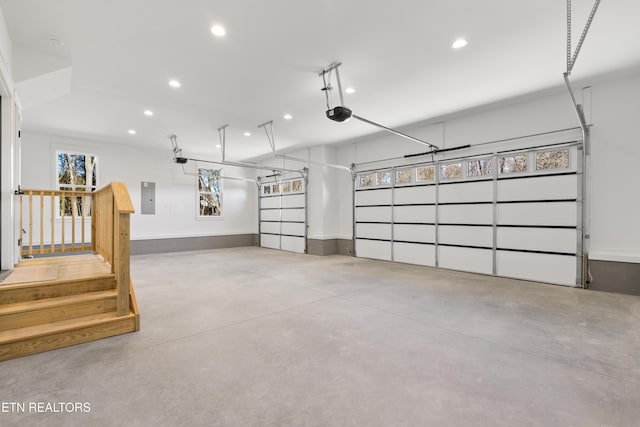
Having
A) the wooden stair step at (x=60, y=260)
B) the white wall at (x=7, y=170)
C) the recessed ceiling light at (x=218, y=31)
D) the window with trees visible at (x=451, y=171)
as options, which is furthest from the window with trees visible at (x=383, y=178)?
the white wall at (x=7, y=170)

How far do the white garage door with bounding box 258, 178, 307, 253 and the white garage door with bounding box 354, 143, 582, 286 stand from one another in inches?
97.4

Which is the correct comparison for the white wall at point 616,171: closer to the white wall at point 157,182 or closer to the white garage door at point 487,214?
the white garage door at point 487,214

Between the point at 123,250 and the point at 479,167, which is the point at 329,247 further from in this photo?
the point at 123,250

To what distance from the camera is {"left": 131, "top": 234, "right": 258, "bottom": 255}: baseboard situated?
28.1 ft

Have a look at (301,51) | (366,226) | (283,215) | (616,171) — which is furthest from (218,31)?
(283,215)

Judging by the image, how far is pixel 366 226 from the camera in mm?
7898

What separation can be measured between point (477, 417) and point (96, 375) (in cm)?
255

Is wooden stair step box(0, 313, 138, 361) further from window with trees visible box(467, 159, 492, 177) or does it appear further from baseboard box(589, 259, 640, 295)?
baseboard box(589, 259, 640, 295)

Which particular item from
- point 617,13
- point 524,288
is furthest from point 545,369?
point 617,13

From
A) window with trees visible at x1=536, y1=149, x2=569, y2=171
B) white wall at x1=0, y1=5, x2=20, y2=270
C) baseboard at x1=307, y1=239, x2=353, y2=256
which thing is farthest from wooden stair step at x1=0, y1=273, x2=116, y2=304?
window with trees visible at x1=536, y1=149, x2=569, y2=171

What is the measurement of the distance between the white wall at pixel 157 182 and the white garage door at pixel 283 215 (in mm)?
691

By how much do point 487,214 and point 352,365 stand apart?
4811 mm

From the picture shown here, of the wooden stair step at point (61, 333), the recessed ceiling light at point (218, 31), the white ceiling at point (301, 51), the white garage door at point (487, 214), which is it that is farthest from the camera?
the white garage door at point (487, 214)

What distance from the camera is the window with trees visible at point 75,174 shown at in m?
7.46
